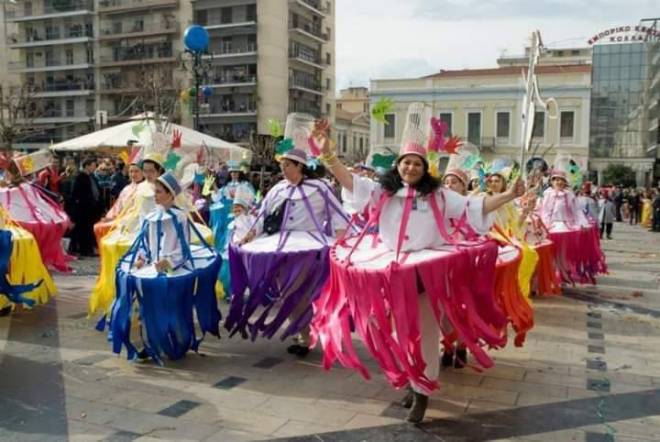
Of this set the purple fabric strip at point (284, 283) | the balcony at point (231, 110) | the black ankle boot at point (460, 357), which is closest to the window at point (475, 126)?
the balcony at point (231, 110)

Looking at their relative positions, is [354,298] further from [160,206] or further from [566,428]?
[160,206]

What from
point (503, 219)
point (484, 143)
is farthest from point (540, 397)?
point (484, 143)

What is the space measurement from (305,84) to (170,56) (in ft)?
32.2

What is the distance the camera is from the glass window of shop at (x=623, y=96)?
47625 millimetres

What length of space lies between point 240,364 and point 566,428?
7.99ft

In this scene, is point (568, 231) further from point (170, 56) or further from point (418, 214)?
point (170, 56)

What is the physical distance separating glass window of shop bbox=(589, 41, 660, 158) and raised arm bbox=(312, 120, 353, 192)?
46086mm

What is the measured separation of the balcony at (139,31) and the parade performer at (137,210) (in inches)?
1666

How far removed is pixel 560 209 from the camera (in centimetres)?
904

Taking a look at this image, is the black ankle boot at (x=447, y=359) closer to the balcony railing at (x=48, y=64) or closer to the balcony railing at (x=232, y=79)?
the balcony railing at (x=232, y=79)

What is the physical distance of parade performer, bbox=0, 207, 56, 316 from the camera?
5.84 metres

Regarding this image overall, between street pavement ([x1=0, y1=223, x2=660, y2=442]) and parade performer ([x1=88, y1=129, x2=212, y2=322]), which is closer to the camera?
street pavement ([x1=0, y1=223, x2=660, y2=442])

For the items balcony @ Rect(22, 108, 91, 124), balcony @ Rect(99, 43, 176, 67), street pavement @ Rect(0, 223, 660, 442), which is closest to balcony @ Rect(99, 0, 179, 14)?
balcony @ Rect(99, 43, 176, 67)

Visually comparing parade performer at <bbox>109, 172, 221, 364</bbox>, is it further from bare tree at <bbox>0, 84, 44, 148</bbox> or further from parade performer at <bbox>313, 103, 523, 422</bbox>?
bare tree at <bbox>0, 84, 44, 148</bbox>
